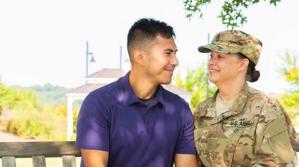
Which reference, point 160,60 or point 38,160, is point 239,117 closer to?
point 160,60

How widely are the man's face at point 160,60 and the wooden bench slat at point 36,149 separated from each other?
915 millimetres

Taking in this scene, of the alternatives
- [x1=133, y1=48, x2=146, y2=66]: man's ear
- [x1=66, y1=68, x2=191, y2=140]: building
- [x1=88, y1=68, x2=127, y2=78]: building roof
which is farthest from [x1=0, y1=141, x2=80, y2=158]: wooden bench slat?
[x1=88, y1=68, x2=127, y2=78]: building roof

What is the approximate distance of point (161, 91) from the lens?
3408mm

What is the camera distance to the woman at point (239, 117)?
3129 millimetres

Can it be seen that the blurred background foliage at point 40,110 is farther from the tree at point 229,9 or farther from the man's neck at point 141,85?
the man's neck at point 141,85

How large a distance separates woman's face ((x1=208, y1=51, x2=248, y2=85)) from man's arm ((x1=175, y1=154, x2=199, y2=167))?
0.46 metres

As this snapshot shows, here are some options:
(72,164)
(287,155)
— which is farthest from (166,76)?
(72,164)

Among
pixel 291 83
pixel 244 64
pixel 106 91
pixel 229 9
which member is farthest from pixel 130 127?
pixel 291 83

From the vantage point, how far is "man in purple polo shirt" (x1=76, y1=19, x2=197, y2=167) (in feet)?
10.6

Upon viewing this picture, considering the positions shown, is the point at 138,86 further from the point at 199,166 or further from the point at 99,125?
the point at 199,166

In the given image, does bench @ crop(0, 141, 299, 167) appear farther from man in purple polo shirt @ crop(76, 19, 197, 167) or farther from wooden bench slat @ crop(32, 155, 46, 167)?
man in purple polo shirt @ crop(76, 19, 197, 167)

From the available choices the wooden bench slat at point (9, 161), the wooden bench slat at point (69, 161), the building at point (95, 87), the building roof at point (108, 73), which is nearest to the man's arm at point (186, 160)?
the wooden bench slat at point (69, 161)

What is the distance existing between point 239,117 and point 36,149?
4.32ft

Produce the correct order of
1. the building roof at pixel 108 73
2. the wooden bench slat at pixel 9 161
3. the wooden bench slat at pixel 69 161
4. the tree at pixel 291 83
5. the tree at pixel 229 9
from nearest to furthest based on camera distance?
the wooden bench slat at pixel 9 161, the wooden bench slat at pixel 69 161, the tree at pixel 229 9, the tree at pixel 291 83, the building roof at pixel 108 73
